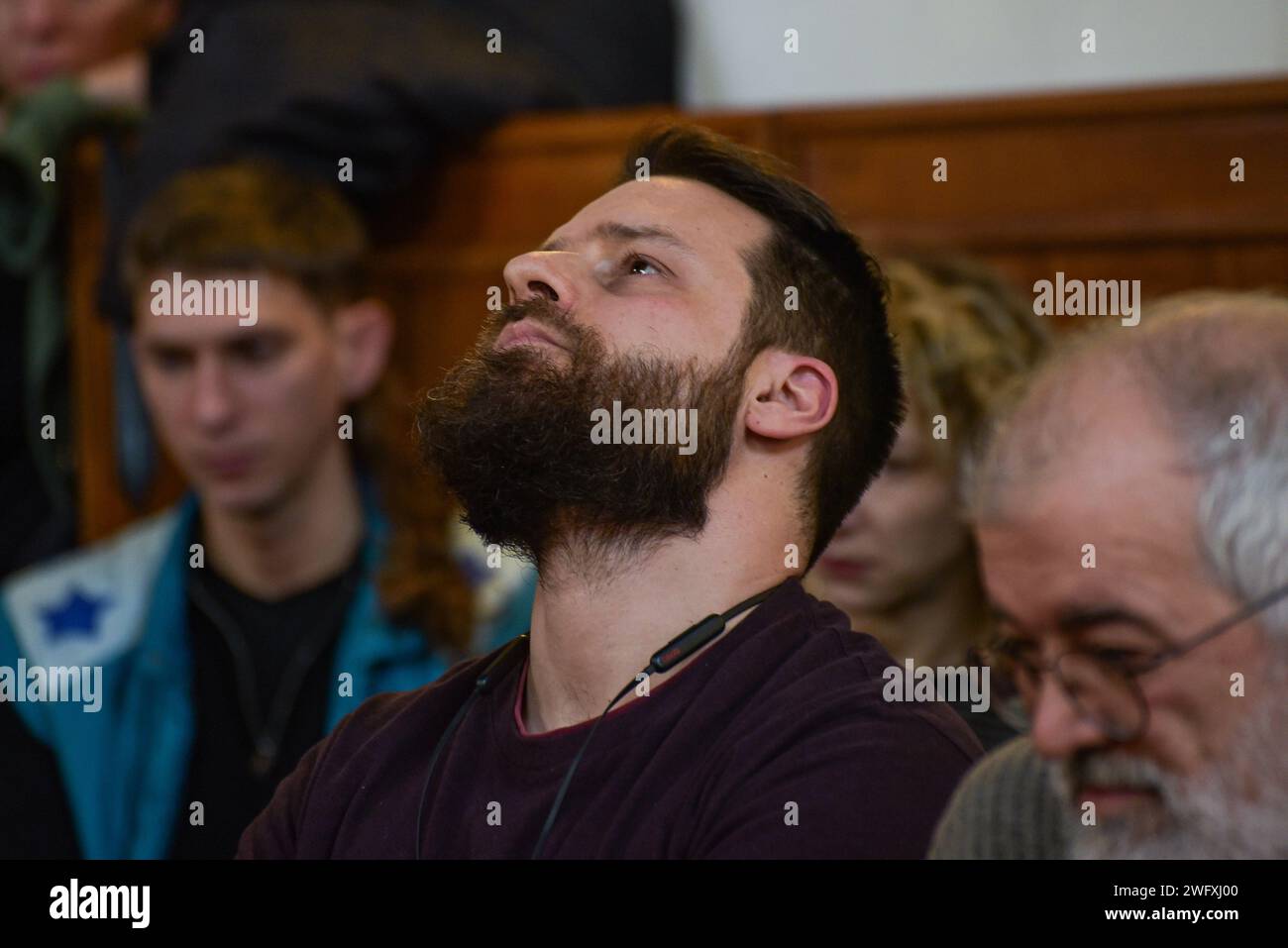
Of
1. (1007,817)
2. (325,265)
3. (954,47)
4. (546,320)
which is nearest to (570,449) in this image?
(546,320)

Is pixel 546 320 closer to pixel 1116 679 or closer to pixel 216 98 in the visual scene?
pixel 1116 679

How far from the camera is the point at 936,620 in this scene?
5.30 feet

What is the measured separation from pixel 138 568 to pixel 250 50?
0.74 metres

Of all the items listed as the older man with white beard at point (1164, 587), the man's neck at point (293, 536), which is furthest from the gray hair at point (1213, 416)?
the man's neck at point (293, 536)

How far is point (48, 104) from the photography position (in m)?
2.26

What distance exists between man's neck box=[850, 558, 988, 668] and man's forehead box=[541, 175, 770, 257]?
0.64 m

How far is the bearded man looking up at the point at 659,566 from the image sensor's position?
91 centimetres

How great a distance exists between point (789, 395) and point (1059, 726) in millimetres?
297

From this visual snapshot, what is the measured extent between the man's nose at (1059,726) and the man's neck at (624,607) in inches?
8.9

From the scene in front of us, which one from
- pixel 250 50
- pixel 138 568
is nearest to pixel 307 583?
pixel 138 568

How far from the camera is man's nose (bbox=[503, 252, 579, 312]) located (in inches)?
38.8

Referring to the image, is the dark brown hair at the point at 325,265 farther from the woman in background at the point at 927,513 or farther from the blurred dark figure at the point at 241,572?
the woman in background at the point at 927,513

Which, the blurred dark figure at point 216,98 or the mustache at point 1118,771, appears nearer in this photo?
the mustache at point 1118,771
